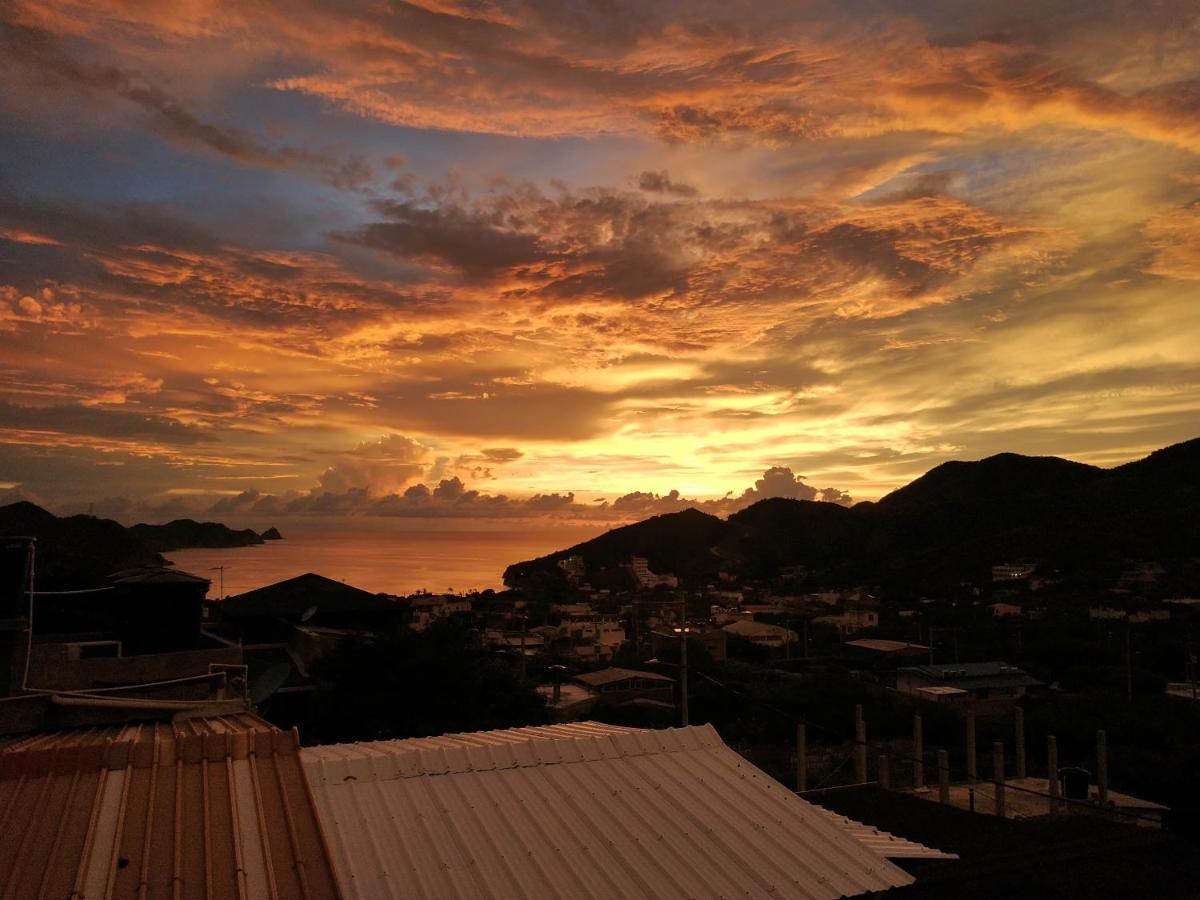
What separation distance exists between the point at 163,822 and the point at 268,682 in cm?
1568

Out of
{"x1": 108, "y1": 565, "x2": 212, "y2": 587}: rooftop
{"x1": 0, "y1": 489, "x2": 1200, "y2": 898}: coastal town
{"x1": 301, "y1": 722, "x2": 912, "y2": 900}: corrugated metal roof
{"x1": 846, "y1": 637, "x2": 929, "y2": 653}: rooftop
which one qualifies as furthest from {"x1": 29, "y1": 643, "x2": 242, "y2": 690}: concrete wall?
{"x1": 846, "y1": 637, "x2": 929, "y2": 653}: rooftop

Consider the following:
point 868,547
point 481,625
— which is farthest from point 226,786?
point 868,547

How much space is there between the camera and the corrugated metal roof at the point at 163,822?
13.1 feet

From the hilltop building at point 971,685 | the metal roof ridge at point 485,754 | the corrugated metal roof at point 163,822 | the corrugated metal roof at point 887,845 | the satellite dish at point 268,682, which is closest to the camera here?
the corrugated metal roof at point 163,822

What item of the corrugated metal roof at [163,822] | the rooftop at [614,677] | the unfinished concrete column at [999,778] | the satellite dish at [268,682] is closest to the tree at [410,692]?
the satellite dish at [268,682]

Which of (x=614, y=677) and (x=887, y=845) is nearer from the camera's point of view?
(x=887, y=845)

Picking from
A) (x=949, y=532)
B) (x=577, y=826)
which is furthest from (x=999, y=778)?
(x=949, y=532)

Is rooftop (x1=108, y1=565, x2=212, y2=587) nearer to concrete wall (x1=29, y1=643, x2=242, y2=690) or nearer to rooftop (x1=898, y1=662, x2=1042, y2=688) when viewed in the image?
concrete wall (x1=29, y1=643, x2=242, y2=690)

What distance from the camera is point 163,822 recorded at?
448 cm

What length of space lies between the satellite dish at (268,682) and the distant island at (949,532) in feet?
200

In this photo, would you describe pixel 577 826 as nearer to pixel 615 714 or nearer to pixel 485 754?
pixel 485 754

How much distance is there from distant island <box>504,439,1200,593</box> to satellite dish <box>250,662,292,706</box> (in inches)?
2401

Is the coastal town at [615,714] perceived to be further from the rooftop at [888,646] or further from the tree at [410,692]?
the rooftop at [888,646]

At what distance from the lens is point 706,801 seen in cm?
729
